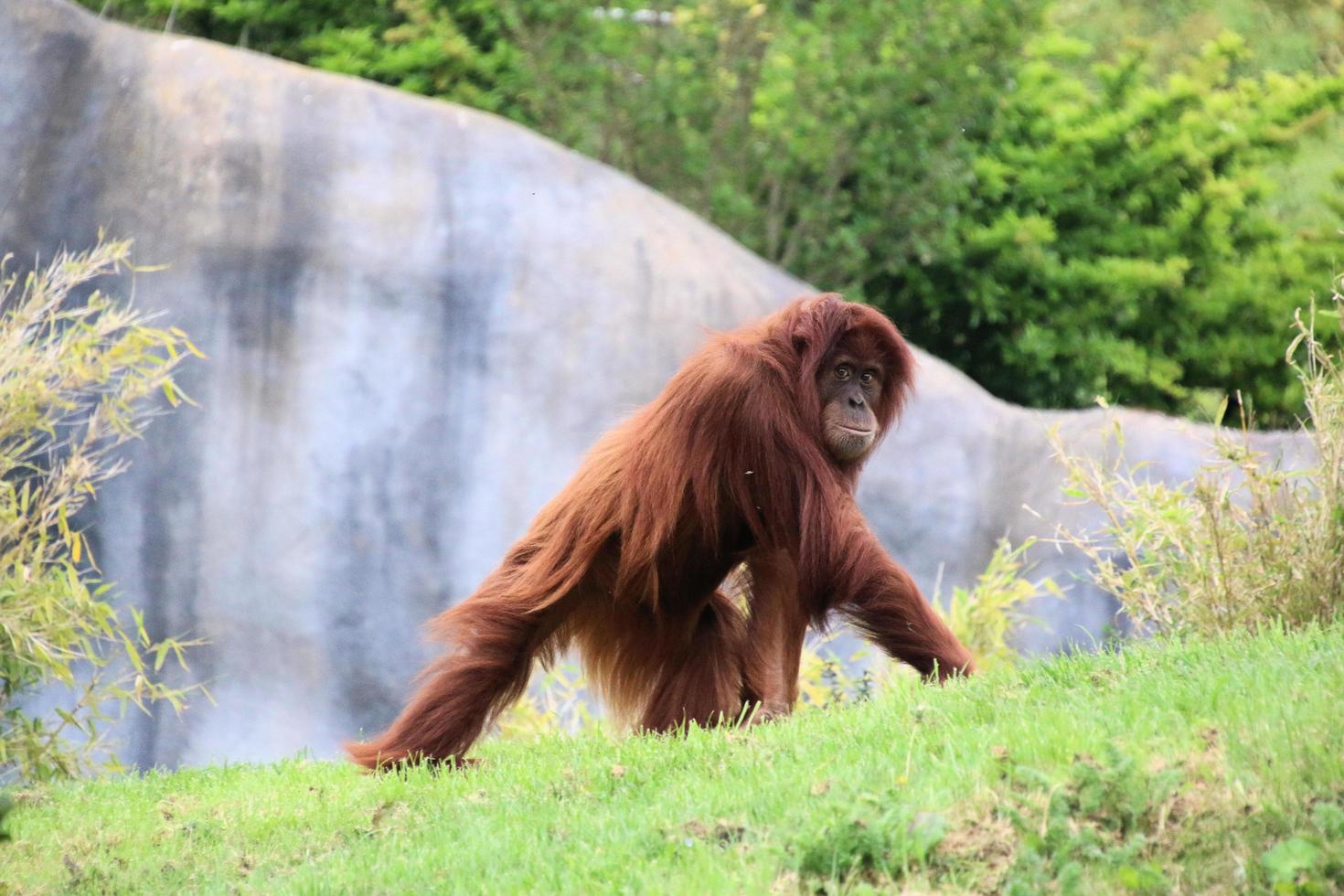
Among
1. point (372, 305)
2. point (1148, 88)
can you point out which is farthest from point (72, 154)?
point (1148, 88)

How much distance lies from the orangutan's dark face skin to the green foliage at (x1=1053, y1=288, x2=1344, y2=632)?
0.88 m

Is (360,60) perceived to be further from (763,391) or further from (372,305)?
(763,391)

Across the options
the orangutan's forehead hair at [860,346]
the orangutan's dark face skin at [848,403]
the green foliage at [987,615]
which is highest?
the orangutan's forehead hair at [860,346]

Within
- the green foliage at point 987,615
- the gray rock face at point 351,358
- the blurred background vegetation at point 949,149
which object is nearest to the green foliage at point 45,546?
the gray rock face at point 351,358

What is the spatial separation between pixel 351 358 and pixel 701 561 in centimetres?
432

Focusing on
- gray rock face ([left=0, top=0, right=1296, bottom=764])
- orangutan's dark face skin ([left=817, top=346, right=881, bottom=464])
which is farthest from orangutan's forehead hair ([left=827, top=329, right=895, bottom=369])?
gray rock face ([left=0, top=0, right=1296, bottom=764])

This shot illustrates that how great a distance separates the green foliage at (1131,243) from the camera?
38.0 ft

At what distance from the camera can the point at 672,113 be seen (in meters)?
11.4

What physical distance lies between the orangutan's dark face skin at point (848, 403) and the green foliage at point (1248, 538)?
0.88m

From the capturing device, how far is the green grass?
3.07 metres

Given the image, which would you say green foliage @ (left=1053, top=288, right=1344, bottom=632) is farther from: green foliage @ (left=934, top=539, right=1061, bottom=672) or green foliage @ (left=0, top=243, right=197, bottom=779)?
green foliage @ (left=0, top=243, right=197, bottom=779)

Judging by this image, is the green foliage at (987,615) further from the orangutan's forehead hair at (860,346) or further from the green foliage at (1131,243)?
the green foliage at (1131,243)

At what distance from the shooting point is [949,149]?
11.6 metres

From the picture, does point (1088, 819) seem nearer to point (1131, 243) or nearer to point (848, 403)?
point (848, 403)
